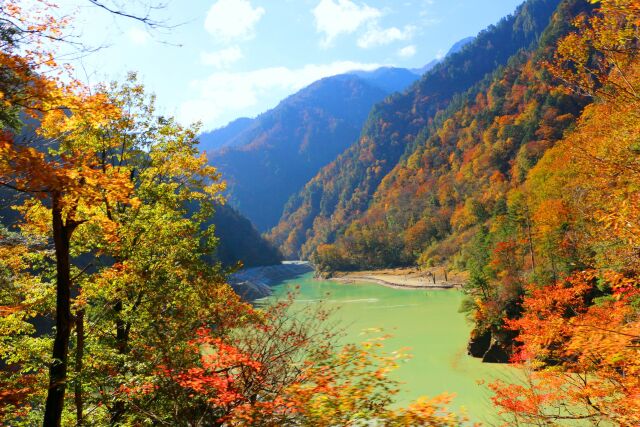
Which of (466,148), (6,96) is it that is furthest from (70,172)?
(466,148)

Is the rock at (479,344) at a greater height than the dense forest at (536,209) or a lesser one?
lesser

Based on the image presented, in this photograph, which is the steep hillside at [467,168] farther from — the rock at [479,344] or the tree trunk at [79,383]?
the tree trunk at [79,383]

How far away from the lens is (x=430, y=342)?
30.5 meters

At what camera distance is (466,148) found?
11712 cm

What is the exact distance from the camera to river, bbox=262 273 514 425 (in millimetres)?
19078

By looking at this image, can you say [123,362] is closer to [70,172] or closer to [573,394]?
[70,172]

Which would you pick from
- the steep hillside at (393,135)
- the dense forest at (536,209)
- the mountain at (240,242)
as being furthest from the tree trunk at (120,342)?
the steep hillside at (393,135)

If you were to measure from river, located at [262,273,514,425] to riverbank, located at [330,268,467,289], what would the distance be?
474 centimetres

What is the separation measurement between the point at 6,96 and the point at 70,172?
1.57 meters

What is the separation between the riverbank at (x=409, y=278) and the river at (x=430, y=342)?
15.5ft

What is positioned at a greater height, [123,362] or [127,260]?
[127,260]

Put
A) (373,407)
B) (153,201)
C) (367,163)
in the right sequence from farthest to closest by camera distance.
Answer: (367,163)
(153,201)
(373,407)

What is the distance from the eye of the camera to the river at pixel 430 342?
62.6ft

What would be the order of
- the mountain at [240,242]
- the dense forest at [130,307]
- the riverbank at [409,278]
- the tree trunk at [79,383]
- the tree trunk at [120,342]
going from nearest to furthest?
the dense forest at [130,307] < the tree trunk at [79,383] < the tree trunk at [120,342] < the riverbank at [409,278] < the mountain at [240,242]
